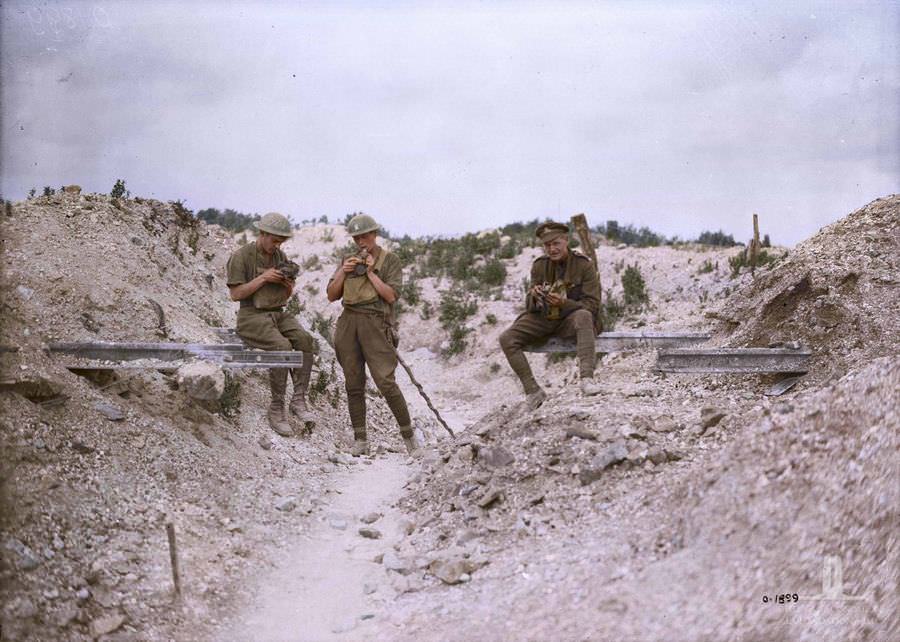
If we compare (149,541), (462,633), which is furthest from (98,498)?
(462,633)

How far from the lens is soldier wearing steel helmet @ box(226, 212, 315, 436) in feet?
24.0

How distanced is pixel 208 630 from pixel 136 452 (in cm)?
199

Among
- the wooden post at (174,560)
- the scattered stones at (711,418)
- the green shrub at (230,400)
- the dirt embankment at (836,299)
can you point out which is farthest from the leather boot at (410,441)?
the wooden post at (174,560)

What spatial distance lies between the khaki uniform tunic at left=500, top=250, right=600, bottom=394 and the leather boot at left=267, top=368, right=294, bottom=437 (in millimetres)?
2186

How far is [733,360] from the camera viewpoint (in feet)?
23.3

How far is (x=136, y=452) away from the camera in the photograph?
580cm

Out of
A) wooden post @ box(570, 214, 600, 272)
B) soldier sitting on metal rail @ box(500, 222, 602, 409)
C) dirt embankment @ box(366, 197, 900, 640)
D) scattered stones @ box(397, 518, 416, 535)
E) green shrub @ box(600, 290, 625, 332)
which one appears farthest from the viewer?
green shrub @ box(600, 290, 625, 332)

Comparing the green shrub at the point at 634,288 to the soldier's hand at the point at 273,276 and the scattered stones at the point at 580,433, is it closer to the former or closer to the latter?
the soldier's hand at the point at 273,276

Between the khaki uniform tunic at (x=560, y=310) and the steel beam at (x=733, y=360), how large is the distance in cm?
78

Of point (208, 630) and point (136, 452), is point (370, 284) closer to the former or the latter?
point (136, 452)

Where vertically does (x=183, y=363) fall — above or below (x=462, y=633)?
above

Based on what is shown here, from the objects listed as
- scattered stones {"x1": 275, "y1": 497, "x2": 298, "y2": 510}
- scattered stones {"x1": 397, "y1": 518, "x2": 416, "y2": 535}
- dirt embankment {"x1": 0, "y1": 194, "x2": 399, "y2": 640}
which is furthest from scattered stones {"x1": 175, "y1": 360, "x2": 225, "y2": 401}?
scattered stones {"x1": 397, "y1": 518, "x2": 416, "y2": 535}

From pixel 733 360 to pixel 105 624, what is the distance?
17.7 feet

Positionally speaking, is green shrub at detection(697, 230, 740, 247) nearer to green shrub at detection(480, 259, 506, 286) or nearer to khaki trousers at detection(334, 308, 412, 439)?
green shrub at detection(480, 259, 506, 286)
